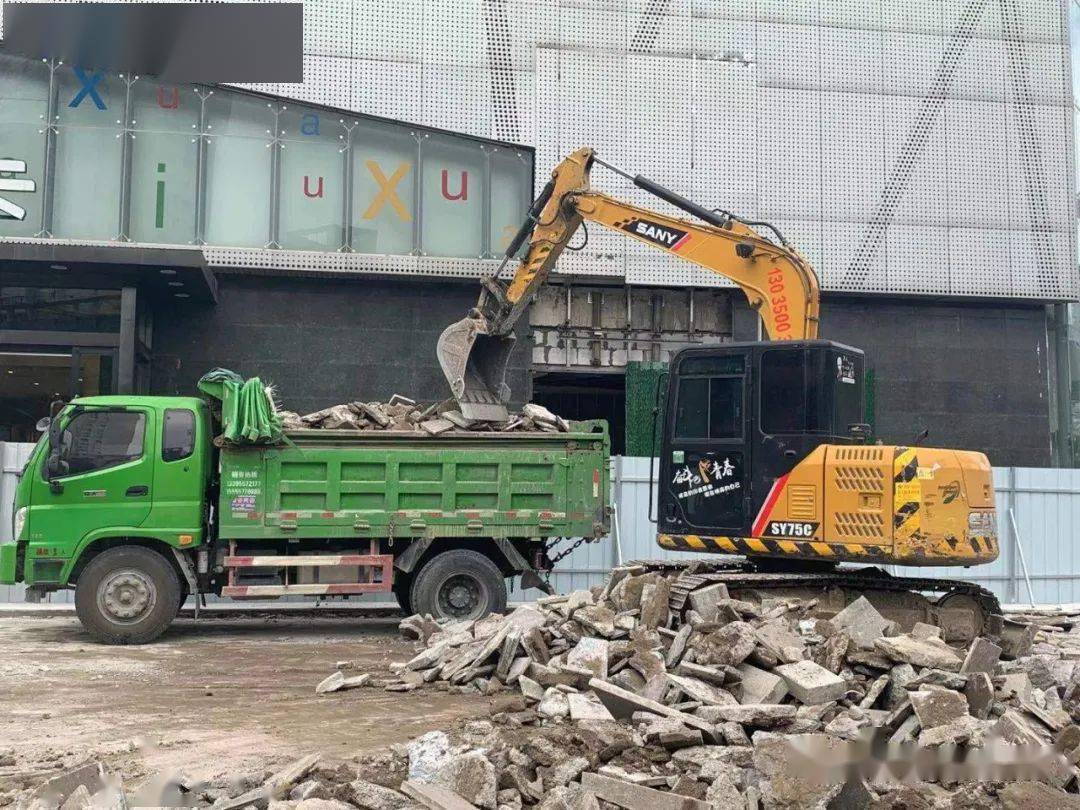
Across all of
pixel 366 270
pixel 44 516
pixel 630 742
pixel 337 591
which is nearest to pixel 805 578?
pixel 630 742

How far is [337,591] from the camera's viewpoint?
1170cm

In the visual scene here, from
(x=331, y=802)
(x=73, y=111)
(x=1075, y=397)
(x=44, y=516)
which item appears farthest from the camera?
(x=1075, y=397)

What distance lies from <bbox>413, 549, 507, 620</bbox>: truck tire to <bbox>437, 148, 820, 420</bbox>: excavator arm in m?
1.65

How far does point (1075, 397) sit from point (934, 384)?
3358mm

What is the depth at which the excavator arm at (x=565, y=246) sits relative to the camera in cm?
1149

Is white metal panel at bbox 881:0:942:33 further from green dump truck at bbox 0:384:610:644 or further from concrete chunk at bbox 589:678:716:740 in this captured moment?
concrete chunk at bbox 589:678:716:740

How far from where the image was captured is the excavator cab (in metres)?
9.86

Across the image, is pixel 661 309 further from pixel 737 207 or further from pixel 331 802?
pixel 331 802

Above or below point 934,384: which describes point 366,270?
above

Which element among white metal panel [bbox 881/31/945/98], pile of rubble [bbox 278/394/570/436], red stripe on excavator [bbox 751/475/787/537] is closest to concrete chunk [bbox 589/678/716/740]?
red stripe on excavator [bbox 751/475/787/537]

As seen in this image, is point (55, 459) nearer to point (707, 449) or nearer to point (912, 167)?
point (707, 449)

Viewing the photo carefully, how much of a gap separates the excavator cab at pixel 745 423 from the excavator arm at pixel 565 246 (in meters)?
1.40

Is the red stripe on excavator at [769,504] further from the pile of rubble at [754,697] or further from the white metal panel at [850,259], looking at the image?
the white metal panel at [850,259]

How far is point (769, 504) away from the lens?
32.3 ft
